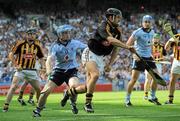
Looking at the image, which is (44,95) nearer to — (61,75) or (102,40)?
(61,75)

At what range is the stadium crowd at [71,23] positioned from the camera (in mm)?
34375

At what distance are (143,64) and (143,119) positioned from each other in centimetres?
452

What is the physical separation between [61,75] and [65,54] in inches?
18.6

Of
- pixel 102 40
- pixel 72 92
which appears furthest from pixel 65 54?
pixel 102 40

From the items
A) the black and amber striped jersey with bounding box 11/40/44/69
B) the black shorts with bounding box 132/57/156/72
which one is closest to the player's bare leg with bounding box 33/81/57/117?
the black and amber striped jersey with bounding box 11/40/44/69

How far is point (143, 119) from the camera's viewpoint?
37.9 ft

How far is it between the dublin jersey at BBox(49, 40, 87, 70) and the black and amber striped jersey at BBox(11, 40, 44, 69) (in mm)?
3274

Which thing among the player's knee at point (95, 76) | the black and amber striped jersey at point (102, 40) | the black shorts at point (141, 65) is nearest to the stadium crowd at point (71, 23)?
the black shorts at point (141, 65)

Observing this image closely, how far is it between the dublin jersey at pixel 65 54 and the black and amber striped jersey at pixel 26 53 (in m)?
3.27

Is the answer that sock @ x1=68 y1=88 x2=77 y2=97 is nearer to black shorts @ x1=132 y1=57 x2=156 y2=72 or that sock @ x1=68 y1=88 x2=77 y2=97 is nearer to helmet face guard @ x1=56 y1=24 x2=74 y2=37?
helmet face guard @ x1=56 y1=24 x2=74 y2=37

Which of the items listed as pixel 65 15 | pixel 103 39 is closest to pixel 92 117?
pixel 103 39

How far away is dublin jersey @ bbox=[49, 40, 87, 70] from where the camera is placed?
41.6ft

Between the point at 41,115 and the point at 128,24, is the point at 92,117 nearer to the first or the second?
the point at 41,115

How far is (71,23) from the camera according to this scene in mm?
41594
